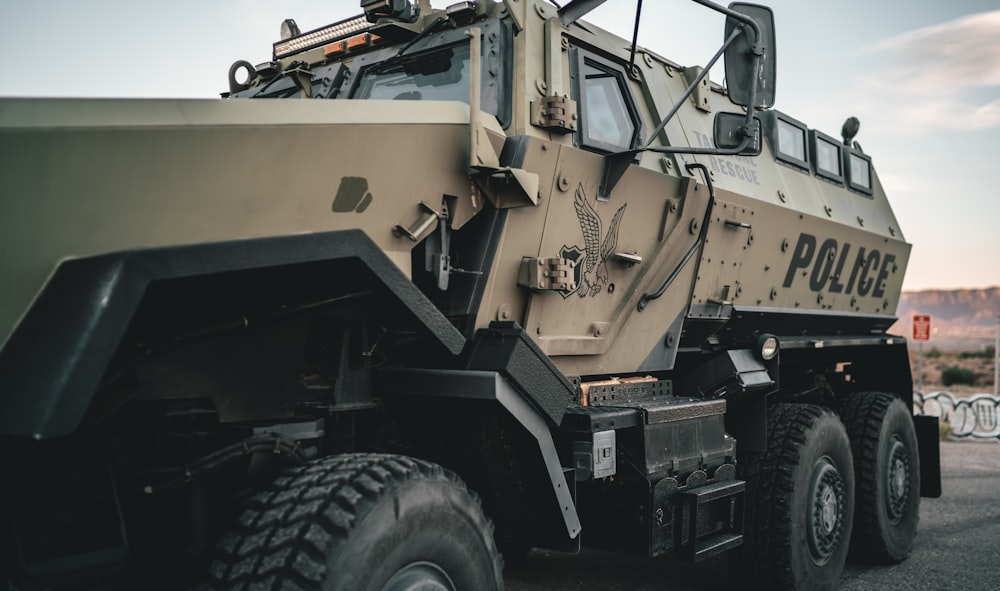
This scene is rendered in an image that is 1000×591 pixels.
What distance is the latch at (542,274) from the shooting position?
152 inches

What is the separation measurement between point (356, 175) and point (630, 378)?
2.24 meters

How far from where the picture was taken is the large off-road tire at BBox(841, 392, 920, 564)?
6539 millimetres

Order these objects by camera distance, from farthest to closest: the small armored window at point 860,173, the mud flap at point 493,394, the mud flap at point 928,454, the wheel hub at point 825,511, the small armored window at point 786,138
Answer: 1. the mud flap at point 928,454
2. the small armored window at point 860,173
3. the small armored window at point 786,138
4. the wheel hub at point 825,511
5. the mud flap at point 493,394

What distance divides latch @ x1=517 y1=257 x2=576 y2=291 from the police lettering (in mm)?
2742

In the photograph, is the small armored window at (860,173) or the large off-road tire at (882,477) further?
the small armored window at (860,173)

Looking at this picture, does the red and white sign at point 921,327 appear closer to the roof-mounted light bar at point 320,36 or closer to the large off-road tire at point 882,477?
the large off-road tire at point 882,477

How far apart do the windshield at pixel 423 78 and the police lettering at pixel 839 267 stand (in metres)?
2.99

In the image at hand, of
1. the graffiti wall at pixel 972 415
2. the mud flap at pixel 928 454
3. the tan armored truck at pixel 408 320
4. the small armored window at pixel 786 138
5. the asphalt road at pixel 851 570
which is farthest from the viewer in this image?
the graffiti wall at pixel 972 415

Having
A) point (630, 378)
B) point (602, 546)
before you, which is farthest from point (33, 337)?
point (630, 378)

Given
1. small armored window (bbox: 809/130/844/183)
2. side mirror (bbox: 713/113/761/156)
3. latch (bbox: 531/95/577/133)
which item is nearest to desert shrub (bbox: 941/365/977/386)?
small armored window (bbox: 809/130/844/183)

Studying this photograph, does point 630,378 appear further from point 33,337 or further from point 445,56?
point 33,337

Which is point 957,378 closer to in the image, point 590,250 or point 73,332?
point 590,250

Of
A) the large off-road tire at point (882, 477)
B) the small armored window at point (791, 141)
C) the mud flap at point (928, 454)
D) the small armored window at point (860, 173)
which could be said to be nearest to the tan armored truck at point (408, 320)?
the small armored window at point (791, 141)

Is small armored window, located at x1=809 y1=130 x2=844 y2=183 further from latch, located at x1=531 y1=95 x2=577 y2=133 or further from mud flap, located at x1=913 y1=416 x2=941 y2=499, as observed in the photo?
latch, located at x1=531 y1=95 x2=577 y2=133
